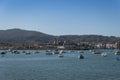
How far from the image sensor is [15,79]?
3753 cm

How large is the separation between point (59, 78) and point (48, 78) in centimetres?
117

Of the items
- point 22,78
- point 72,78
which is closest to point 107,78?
point 72,78

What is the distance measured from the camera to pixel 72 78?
38.8 m

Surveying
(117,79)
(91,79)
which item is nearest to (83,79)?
(91,79)

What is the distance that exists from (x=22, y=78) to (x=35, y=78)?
1.39m

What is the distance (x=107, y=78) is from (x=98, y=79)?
1507mm

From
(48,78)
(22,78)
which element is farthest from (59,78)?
(22,78)

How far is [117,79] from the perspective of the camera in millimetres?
38062

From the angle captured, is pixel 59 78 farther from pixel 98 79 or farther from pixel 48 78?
pixel 98 79

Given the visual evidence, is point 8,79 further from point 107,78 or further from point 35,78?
point 107,78

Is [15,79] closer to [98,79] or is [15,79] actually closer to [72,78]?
[72,78]

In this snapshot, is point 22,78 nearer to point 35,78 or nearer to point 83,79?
point 35,78

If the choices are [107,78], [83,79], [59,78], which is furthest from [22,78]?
[107,78]

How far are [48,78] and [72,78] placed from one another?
255 centimetres
